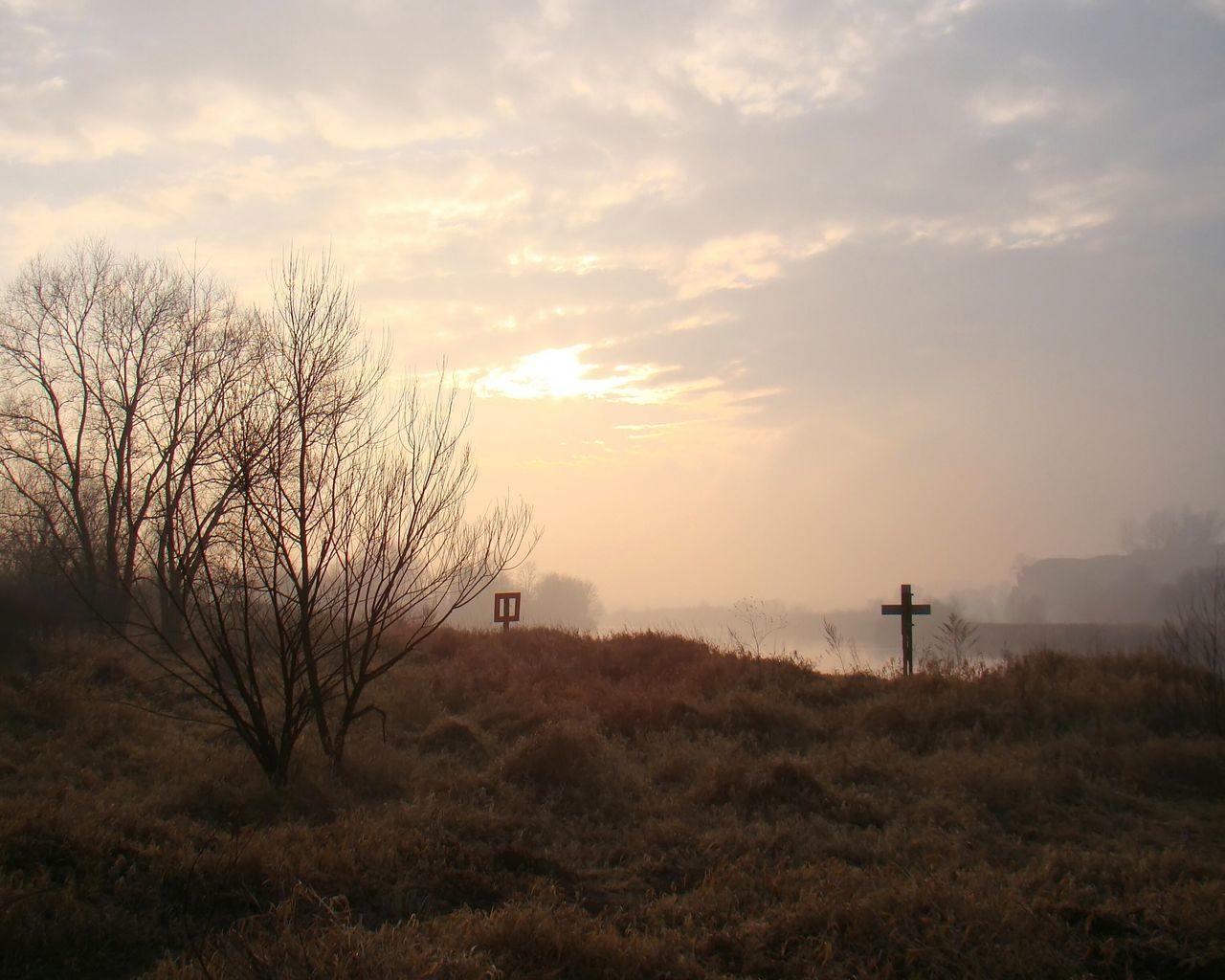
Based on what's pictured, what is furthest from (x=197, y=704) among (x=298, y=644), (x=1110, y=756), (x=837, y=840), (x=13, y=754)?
(x=1110, y=756)

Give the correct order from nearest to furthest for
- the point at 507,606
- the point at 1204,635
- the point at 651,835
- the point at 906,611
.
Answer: the point at 651,835 < the point at 1204,635 < the point at 906,611 < the point at 507,606

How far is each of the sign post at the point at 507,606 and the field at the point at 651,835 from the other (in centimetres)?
621

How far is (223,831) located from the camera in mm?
6918

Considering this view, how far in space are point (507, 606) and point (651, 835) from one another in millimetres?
12778

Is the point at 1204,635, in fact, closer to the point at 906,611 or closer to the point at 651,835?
the point at 906,611

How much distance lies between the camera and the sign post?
772 inches

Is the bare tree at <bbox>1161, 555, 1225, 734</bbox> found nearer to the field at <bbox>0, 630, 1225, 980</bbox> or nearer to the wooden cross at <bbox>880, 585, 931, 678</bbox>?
the field at <bbox>0, 630, 1225, 980</bbox>

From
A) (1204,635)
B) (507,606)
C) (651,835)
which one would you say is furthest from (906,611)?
(651,835)

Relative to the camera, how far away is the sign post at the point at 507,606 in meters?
19.6

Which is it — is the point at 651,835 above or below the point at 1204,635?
below

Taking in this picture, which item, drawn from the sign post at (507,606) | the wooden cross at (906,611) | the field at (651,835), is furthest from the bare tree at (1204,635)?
the sign post at (507,606)

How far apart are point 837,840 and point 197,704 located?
10327mm

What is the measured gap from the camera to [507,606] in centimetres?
1969

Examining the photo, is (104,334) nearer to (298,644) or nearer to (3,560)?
(3,560)
